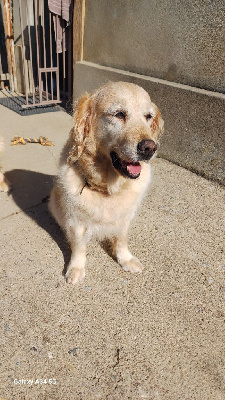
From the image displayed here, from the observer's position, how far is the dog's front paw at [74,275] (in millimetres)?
2518

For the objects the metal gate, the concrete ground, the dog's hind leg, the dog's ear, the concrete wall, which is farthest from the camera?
the metal gate

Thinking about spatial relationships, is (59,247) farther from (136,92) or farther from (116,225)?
(136,92)

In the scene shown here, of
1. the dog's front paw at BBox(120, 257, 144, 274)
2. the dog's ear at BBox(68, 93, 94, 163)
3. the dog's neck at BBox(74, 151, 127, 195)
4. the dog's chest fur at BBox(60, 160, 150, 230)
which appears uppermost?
the dog's ear at BBox(68, 93, 94, 163)

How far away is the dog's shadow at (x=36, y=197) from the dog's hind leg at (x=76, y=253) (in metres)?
0.13

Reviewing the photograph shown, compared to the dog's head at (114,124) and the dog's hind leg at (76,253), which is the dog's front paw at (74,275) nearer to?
the dog's hind leg at (76,253)

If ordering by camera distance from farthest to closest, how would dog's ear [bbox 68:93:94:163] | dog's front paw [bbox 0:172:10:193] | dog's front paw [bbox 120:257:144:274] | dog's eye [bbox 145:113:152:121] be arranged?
1. dog's front paw [bbox 0:172:10:193]
2. dog's front paw [bbox 120:257:144:274]
3. dog's eye [bbox 145:113:152:121]
4. dog's ear [bbox 68:93:94:163]

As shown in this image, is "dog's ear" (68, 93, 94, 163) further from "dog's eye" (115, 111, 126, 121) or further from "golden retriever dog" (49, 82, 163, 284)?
"dog's eye" (115, 111, 126, 121)

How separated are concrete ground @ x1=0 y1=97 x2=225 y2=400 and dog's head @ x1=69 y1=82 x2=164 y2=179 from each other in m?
1.06

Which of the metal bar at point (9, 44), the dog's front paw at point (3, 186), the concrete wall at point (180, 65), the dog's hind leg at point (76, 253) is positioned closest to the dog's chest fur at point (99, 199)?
the dog's hind leg at point (76, 253)

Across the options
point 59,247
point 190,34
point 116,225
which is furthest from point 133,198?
point 190,34

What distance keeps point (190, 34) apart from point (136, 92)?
2.42 metres

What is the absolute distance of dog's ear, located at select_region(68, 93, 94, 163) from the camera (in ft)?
7.20

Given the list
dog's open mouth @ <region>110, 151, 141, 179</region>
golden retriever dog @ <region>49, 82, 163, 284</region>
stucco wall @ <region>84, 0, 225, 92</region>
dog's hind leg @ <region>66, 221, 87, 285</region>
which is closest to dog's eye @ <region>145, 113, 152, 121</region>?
golden retriever dog @ <region>49, 82, 163, 284</region>

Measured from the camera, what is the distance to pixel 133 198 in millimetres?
2412
